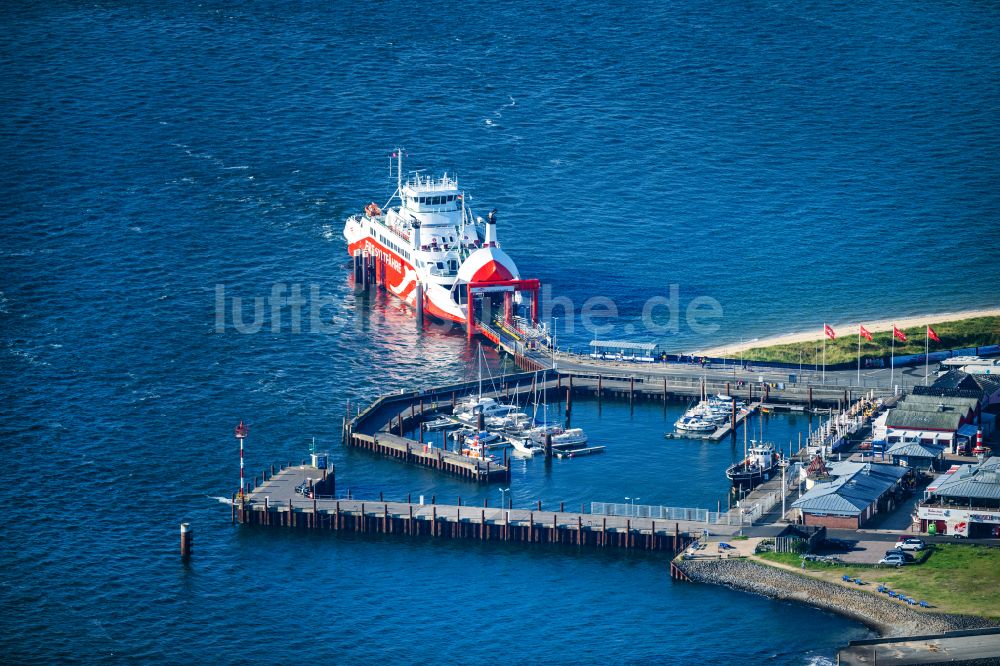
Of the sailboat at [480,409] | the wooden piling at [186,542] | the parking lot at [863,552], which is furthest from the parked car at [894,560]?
the wooden piling at [186,542]

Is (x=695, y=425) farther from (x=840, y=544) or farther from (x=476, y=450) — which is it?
(x=840, y=544)

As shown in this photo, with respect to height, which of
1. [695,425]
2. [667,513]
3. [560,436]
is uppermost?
[695,425]

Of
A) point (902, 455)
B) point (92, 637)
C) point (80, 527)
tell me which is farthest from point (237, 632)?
point (902, 455)

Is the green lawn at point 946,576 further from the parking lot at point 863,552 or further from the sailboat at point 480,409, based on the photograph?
the sailboat at point 480,409

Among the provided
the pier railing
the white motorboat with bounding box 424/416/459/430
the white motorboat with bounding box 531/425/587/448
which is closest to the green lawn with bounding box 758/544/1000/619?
the pier railing

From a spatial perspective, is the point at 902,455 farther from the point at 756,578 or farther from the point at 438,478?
the point at 438,478

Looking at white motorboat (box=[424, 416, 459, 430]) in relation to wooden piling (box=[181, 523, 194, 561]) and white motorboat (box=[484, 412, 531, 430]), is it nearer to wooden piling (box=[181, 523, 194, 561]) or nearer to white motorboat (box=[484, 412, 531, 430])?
white motorboat (box=[484, 412, 531, 430])

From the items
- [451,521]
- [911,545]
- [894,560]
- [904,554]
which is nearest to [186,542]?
[451,521]
